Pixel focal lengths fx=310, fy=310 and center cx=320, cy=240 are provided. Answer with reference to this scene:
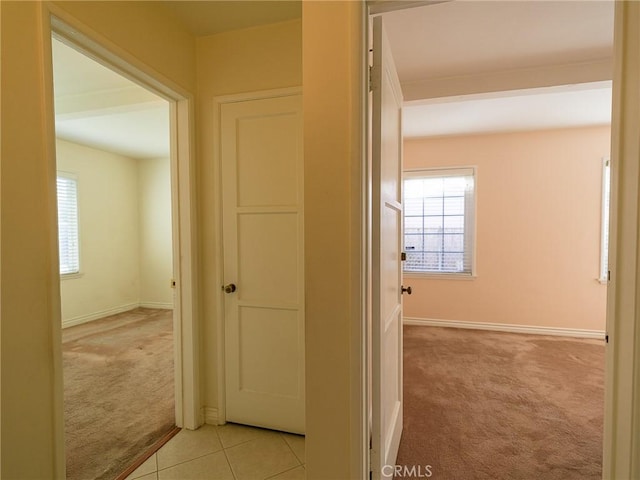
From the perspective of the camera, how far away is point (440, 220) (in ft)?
13.4

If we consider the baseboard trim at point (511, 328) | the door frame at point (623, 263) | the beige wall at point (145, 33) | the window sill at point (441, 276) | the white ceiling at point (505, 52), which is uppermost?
the white ceiling at point (505, 52)

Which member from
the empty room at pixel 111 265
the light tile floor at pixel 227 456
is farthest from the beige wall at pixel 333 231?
the empty room at pixel 111 265

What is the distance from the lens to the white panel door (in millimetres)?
1871

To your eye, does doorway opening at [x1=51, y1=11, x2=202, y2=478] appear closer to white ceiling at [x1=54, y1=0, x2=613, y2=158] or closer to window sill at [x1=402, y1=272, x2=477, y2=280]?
white ceiling at [x1=54, y1=0, x2=613, y2=158]

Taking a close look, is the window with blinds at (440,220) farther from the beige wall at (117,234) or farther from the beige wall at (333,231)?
the beige wall at (117,234)

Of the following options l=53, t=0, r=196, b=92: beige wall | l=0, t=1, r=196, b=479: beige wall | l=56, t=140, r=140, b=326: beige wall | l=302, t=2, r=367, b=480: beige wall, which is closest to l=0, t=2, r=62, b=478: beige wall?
l=0, t=1, r=196, b=479: beige wall

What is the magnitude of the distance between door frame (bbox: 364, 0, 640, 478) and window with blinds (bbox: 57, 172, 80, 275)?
458 cm

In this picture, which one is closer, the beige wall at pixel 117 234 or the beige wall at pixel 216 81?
the beige wall at pixel 216 81

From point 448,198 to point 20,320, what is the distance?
13.4ft

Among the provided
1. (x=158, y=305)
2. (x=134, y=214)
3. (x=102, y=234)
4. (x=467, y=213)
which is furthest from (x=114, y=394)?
(x=467, y=213)

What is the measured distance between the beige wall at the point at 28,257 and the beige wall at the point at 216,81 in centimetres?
74

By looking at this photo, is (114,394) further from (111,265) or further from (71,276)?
(111,265)

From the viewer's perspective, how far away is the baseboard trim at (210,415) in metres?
2.03

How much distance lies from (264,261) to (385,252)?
88 centimetres
